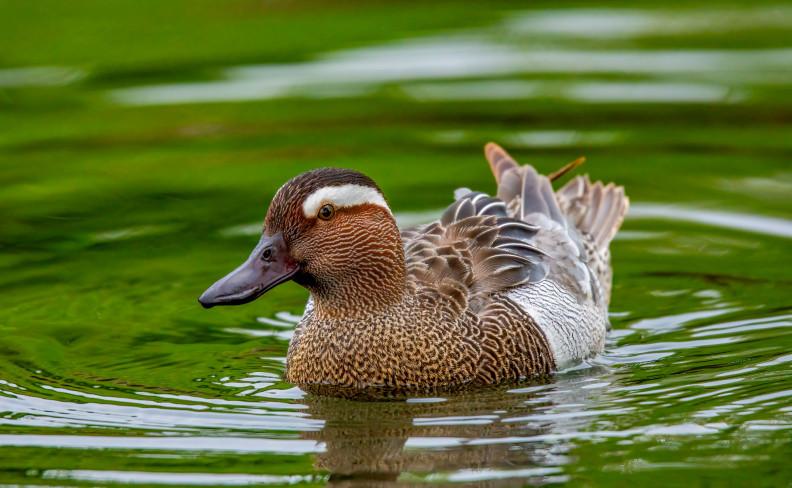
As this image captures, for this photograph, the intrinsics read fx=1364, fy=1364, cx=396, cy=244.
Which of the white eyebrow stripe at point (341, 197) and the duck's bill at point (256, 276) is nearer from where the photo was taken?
the duck's bill at point (256, 276)

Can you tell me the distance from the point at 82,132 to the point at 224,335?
213 inches

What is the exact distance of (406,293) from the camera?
880 centimetres

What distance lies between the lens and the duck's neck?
8.58 metres

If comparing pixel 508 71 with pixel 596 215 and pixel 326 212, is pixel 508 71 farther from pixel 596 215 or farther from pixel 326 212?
pixel 326 212

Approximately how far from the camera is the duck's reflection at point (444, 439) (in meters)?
7.02

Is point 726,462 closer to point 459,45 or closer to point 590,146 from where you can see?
point 590,146

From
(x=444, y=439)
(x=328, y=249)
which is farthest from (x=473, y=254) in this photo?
(x=444, y=439)

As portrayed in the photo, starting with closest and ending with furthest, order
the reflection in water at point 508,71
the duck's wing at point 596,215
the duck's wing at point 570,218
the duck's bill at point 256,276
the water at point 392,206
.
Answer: the water at point 392,206
the duck's bill at point 256,276
the duck's wing at point 570,218
the duck's wing at point 596,215
the reflection in water at point 508,71

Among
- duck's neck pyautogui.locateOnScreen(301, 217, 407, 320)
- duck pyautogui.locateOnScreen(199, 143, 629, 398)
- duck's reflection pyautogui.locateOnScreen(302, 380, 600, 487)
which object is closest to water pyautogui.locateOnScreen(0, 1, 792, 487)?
duck's reflection pyautogui.locateOnScreen(302, 380, 600, 487)

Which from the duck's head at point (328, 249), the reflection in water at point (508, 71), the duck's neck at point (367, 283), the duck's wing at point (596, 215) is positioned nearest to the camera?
the duck's head at point (328, 249)

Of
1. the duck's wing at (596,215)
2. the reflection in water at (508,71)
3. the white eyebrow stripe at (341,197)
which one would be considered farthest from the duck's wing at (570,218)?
the reflection in water at (508,71)

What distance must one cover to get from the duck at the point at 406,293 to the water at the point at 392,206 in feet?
0.86

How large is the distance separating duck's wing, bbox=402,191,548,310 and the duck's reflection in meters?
0.77

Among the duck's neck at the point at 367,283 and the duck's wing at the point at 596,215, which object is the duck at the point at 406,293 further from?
the duck's wing at the point at 596,215
